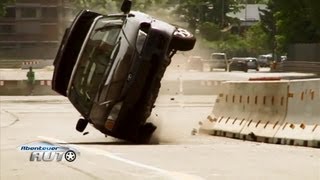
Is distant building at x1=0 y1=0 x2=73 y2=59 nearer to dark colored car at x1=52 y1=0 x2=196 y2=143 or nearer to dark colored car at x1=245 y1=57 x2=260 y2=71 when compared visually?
dark colored car at x1=245 y1=57 x2=260 y2=71

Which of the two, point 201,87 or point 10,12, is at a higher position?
point 201,87

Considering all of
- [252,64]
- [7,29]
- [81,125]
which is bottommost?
[252,64]

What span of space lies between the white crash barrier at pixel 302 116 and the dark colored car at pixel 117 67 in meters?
2.25

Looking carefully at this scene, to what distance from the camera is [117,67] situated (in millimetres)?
15203

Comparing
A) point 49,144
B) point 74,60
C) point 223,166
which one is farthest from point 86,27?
point 223,166

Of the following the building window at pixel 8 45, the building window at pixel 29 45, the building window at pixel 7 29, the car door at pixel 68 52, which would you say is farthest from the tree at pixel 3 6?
the car door at pixel 68 52

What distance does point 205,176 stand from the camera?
11.1m

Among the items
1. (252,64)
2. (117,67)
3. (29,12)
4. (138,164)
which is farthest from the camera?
(252,64)

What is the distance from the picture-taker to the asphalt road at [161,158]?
11.5m

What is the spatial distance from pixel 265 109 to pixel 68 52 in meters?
3.93

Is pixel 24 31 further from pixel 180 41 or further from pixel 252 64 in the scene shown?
pixel 180 41

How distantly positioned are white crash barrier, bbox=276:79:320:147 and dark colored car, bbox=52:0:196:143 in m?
2.25

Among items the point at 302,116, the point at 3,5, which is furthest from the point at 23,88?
the point at 3,5

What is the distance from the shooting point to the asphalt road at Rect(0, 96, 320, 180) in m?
11.5
